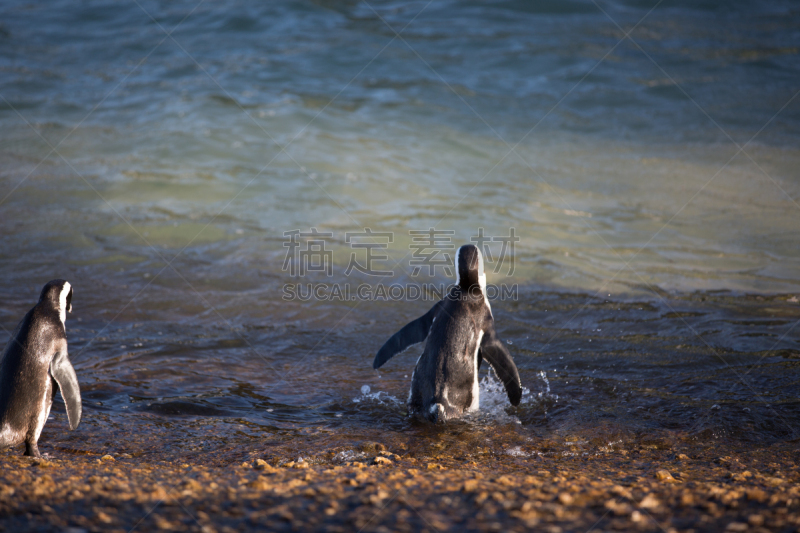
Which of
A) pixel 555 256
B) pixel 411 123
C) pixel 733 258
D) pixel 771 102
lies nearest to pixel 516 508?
pixel 555 256

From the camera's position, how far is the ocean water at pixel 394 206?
4.19 meters

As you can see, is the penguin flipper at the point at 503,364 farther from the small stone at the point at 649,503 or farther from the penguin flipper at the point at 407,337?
the small stone at the point at 649,503

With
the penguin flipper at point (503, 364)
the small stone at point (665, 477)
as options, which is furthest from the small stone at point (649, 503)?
the penguin flipper at point (503, 364)

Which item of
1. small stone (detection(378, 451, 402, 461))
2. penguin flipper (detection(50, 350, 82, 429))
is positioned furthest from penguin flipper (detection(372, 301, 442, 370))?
penguin flipper (detection(50, 350, 82, 429))

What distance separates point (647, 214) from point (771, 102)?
5888 mm

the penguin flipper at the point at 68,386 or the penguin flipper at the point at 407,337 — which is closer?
the penguin flipper at the point at 68,386

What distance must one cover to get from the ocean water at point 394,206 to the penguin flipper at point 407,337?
0.32m

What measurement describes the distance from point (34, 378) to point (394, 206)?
5804mm

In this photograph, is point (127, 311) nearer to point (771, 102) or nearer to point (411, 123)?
point (411, 123)

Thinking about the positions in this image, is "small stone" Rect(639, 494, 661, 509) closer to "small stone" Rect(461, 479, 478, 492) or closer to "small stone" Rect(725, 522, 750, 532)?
"small stone" Rect(725, 522, 750, 532)

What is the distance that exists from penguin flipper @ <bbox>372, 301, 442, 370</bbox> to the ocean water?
318 mm

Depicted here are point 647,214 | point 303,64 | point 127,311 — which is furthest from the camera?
point 303,64

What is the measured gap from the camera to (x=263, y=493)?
2.55 m

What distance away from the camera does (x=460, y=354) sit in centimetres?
404
